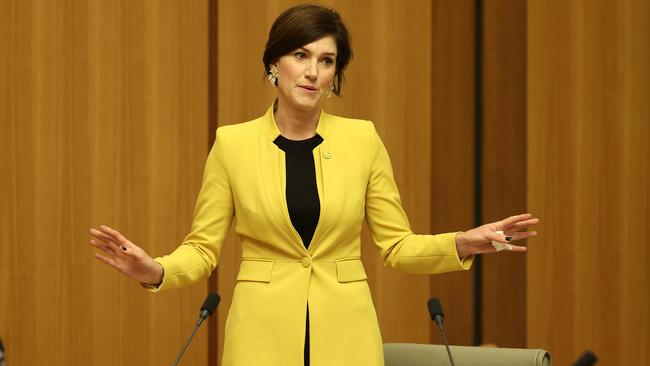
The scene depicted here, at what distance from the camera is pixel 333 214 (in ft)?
6.86

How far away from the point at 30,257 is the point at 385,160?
1.84m

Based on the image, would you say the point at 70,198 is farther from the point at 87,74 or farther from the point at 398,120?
the point at 398,120

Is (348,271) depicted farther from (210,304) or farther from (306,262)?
(210,304)

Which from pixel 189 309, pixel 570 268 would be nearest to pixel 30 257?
pixel 189 309

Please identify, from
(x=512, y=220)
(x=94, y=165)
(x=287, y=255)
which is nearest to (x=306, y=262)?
(x=287, y=255)

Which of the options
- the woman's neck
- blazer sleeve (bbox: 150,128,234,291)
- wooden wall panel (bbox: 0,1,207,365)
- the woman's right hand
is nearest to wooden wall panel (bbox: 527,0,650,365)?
wooden wall panel (bbox: 0,1,207,365)

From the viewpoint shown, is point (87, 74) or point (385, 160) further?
point (87, 74)

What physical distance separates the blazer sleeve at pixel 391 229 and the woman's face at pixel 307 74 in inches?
6.2

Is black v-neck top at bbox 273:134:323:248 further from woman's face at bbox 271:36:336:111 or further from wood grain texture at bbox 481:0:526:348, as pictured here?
wood grain texture at bbox 481:0:526:348

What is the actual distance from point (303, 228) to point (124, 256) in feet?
1.20

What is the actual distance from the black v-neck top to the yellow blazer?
0.02 m

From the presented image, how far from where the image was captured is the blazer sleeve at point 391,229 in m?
2.19

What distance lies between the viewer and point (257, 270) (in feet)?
6.89

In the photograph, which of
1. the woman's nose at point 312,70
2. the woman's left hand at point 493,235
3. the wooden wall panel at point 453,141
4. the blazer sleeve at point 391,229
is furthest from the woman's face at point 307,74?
the wooden wall panel at point 453,141
